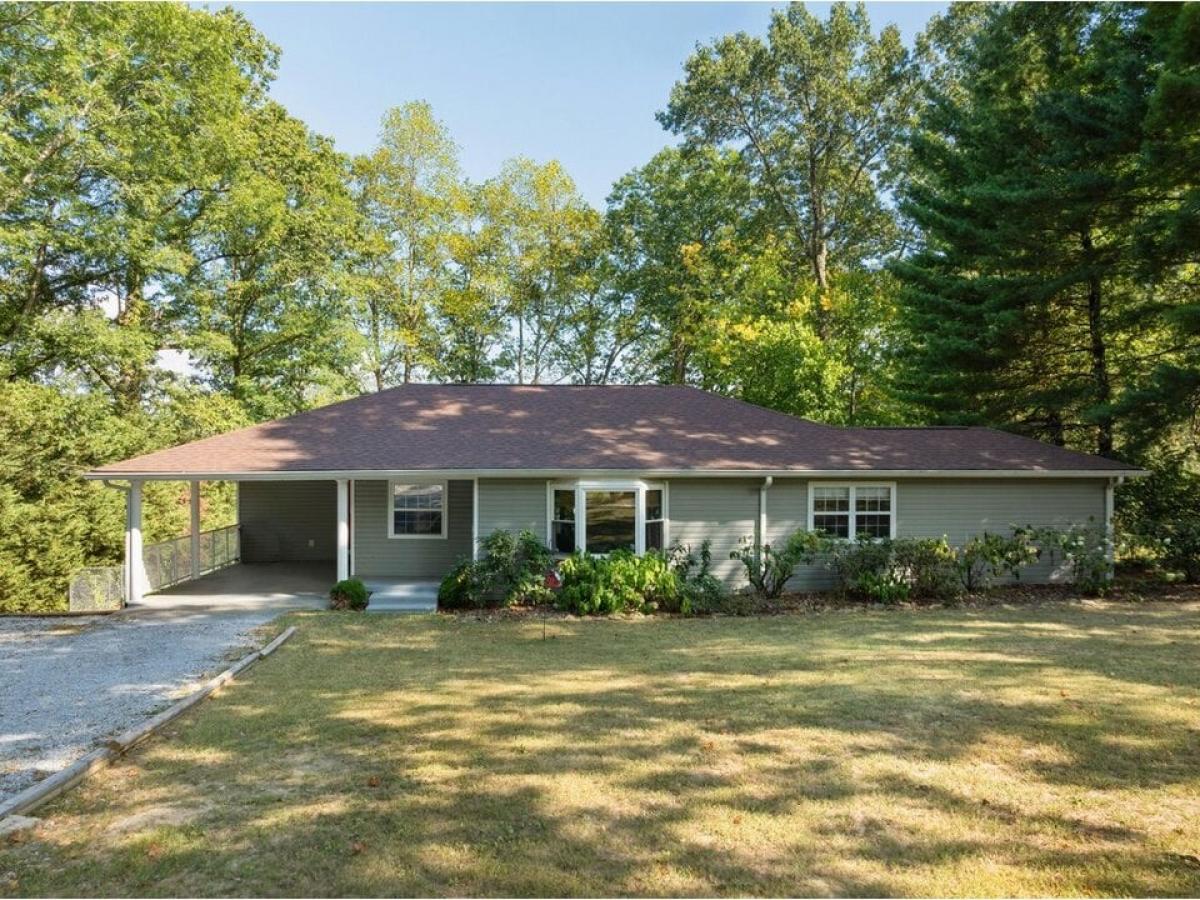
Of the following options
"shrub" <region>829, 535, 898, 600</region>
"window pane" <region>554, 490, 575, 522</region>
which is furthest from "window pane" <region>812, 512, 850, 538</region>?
"window pane" <region>554, 490, 575, 522</region>

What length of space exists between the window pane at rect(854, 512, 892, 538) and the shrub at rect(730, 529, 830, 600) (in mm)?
1009

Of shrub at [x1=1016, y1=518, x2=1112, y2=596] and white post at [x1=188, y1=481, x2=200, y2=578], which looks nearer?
shrub at [x1=1016, y1=518, x2=1112, y2=596]

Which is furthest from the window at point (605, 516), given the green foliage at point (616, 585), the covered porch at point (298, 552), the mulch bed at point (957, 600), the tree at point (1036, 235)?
the tree at point (1036, 235)

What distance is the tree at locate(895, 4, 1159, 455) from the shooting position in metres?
14.2

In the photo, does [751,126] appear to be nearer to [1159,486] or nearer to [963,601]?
[1159,486]

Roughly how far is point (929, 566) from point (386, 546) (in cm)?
1057

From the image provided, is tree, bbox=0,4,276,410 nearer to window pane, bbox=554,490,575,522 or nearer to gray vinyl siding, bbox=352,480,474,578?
gray vinyl siding, bbox=352,480,474,578

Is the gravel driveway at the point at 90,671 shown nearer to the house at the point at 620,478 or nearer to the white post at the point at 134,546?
the white post at the point at 134,546

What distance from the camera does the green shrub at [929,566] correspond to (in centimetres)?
1226

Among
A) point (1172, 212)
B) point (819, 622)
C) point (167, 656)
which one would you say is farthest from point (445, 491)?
point (1172, 212)

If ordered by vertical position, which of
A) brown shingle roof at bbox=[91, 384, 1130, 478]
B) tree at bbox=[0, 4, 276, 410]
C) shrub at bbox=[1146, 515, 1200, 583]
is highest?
tree at bbox=[0, 4, 276, 410]

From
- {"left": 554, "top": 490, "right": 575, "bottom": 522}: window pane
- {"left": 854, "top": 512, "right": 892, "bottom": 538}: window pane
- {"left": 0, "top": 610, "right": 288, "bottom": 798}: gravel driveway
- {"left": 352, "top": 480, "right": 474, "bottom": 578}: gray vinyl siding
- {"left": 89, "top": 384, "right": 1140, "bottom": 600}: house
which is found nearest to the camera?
{"left": 0, "top": 610, "right": 288, "bottom": 798}: gravel driveway

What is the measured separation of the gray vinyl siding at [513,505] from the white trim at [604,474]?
0.28 meters

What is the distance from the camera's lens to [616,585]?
11516 millimetres
